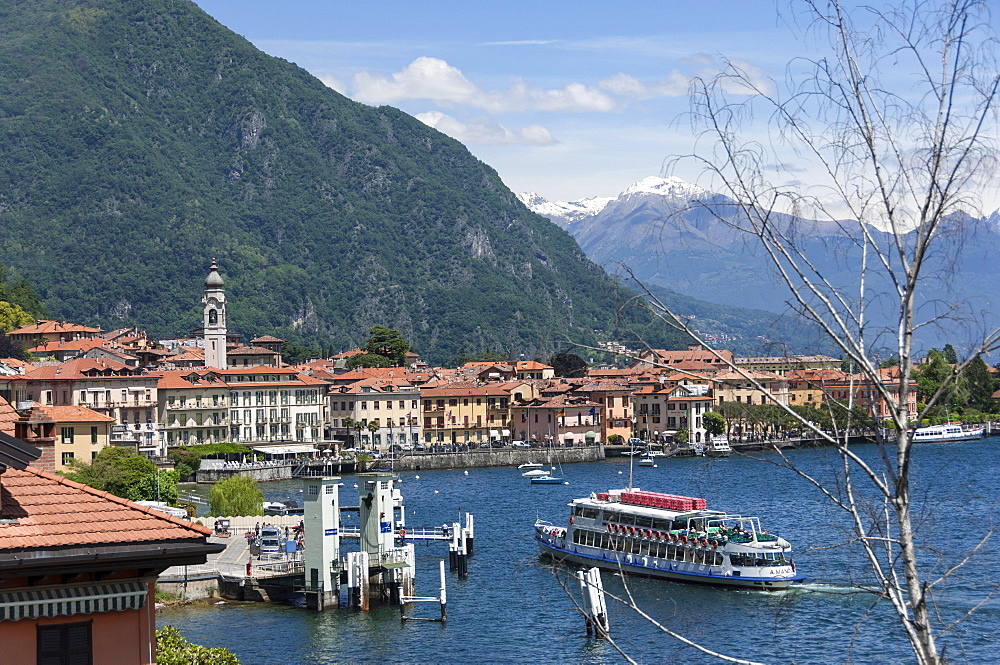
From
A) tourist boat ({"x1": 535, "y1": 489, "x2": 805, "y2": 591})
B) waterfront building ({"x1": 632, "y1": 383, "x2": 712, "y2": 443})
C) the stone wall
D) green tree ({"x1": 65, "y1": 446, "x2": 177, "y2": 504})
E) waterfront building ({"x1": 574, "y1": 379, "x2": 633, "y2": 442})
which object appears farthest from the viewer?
waterfront building ({"x1": 632, "y1": 383, "x2": 712, "y2": 443})

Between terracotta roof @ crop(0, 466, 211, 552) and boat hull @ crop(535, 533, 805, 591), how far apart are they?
125ft

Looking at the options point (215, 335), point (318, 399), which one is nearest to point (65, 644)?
point (318, 399)

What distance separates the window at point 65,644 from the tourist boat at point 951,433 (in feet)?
445

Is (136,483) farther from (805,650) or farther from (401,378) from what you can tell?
(401,378)

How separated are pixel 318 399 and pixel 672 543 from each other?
7999 centimetres

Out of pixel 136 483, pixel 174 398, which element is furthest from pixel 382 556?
pixel 174 398

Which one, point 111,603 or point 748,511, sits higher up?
Result: point 111,603

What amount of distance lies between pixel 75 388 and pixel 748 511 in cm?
5483

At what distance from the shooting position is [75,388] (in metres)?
103

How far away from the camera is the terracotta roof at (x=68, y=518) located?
31.6 ft

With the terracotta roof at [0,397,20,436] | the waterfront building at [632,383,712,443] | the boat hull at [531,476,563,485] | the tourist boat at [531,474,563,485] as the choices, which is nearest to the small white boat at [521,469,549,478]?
the tourist boat at [531,474,563,485]

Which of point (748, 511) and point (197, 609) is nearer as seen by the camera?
point (197, 609)

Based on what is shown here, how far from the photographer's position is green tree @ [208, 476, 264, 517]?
67000 millimetres

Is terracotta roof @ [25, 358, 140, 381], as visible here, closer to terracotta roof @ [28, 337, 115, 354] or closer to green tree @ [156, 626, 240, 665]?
terracotta roof @ [28, 337, 115, 354]
